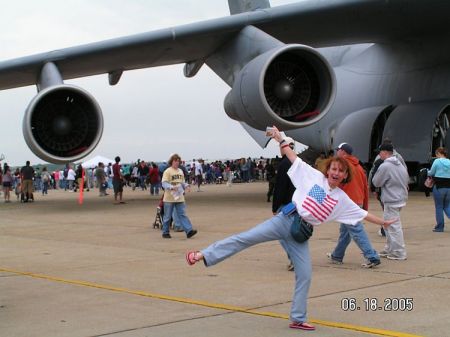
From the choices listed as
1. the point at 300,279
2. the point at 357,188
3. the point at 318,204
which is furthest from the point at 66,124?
the point at 318,204

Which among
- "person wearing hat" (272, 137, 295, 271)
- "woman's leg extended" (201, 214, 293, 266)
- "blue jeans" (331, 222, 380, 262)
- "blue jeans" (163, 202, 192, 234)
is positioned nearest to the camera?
"woman's leg extended" (201, 214, 293, 266)

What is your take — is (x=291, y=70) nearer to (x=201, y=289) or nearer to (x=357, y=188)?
(x=357, y=188)

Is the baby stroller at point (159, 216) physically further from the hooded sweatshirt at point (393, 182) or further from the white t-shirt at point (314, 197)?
the white t-shirt at point (314, 197)

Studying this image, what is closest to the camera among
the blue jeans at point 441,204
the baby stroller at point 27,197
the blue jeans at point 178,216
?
the blue jeans at point 441,204

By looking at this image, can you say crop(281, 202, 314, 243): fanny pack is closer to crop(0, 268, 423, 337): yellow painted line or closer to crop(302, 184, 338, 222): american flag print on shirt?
crop(302, 184, 338, 222): american flag print on shirt

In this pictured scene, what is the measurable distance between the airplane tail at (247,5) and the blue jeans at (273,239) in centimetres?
1511

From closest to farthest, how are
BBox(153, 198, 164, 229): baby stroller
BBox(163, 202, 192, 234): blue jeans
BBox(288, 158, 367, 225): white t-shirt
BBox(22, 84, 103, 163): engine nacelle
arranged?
BBox(288, 158, 367, 225): white t-shirt → BBox(163, 202, 192, 234): blue jeans → BBox(153, 198, 164, 229): baby stroller → BBox(22, 84, 103, 163): engine nacelle

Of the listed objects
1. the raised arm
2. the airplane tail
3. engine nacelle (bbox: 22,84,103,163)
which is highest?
the airplane tail

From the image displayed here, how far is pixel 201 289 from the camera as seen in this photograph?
6152 millimetres

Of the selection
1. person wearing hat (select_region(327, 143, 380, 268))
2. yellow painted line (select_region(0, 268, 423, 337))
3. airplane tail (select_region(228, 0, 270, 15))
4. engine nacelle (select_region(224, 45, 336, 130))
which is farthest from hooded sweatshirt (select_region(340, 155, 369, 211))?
airplane tail (select_region(228, 0, 270, 15))

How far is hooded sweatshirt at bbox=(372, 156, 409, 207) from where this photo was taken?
7989 millimetres

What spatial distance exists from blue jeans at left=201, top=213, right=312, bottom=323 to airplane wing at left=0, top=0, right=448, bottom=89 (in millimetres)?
10674

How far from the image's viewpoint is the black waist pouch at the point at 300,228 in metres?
4.66

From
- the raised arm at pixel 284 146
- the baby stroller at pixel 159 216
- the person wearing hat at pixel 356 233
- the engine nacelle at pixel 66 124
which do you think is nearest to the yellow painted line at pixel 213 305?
the raised arm at pixel 284 146
